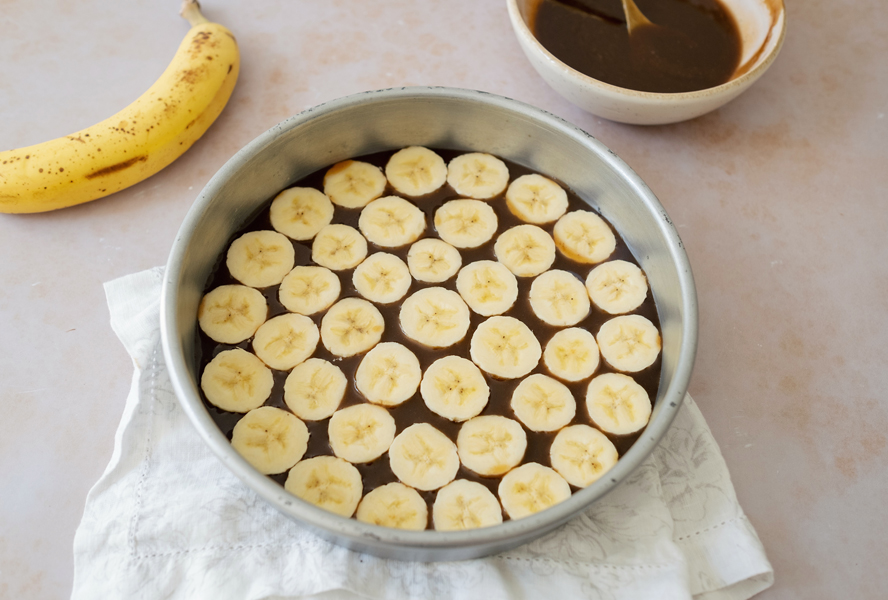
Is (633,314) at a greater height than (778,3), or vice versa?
(778,3)

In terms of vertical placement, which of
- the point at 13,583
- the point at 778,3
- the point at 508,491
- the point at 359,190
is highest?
the point at 778,3

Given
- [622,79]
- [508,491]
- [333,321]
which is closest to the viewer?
[508,491]

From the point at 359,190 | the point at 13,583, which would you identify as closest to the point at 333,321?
the point at 359,190

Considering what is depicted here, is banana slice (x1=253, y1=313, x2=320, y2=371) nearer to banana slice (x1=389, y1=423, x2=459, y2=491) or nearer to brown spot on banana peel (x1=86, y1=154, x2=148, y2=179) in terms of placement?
banana slice (x1=389, y1=423, x2=459, y2=491)

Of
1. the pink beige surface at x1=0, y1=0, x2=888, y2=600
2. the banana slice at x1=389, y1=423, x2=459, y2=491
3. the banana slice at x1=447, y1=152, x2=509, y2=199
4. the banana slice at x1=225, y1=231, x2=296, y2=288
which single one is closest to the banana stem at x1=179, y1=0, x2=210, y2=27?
the pink beige surface at x1=0, y1=0, x2=888, y2=600

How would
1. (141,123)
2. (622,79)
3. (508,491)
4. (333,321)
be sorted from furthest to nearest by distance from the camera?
(622,79) → (141,123) → (333,321) → (508,491)

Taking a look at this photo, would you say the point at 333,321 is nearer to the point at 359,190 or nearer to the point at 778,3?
the point at 359,190

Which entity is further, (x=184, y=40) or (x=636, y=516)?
(x=184, y=40)
